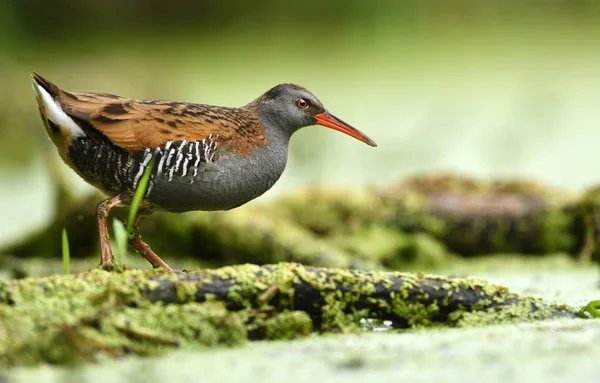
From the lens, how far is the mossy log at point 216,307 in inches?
100

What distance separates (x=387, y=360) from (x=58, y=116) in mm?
1821

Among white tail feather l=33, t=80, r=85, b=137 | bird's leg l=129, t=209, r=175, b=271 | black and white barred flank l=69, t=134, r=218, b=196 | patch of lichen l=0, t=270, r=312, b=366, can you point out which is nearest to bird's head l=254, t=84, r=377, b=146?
black and white barred flank l=69, t=134, r=218, b=196

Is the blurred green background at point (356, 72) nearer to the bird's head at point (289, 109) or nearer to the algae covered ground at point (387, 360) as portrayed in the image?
the bird's head at point (289, 109)

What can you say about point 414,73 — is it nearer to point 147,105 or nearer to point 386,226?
point 386,226

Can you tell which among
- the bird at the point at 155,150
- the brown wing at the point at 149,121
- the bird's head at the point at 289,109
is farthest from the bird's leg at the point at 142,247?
the bird's head at the point at 289,109

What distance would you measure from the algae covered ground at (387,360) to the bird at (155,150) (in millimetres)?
989

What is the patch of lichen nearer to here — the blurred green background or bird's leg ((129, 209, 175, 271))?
bird's leg ((129, 209, 175, 271))

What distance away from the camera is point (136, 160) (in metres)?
3.53

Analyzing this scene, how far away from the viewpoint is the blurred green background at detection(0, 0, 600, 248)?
7.94m

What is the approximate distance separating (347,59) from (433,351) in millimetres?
7926

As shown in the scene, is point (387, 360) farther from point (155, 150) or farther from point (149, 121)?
point (149, 121)

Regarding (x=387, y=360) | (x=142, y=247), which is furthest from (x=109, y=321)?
(x=142, y=247)

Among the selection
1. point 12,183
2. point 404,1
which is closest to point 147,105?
point 12,183

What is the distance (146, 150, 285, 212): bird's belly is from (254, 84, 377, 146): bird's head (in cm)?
30
